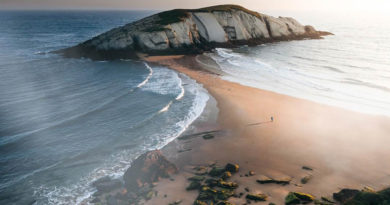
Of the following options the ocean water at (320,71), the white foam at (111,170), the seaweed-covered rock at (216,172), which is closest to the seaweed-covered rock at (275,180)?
the seaweed-covered rock at (216,172)

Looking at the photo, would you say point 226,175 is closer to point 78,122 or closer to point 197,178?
point 197,178

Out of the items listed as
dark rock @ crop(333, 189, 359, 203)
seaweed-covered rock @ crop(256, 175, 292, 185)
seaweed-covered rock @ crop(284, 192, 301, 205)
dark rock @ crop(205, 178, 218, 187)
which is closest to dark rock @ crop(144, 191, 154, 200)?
dark rock @ crop(205, 178, 218, 187)

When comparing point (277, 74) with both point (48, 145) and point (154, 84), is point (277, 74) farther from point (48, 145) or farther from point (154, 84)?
point (48, 145)

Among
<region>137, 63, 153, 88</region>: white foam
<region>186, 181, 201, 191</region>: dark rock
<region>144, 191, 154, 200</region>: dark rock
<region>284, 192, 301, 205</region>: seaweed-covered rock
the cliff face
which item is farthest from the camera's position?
the cliff face

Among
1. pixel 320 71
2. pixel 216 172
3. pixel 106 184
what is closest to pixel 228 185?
pixel 216 172

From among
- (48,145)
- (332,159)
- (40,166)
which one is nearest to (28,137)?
(48,145)

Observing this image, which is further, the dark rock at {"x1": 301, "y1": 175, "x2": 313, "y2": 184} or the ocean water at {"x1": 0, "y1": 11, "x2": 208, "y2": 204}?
the ocean water at {"x1": 0, "y1": 11, "x2": 208, "y2": 204}

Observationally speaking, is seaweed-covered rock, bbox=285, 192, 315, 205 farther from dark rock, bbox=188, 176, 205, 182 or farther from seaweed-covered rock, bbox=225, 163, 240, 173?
dark rock, bbox=188, 176, 205, 182
